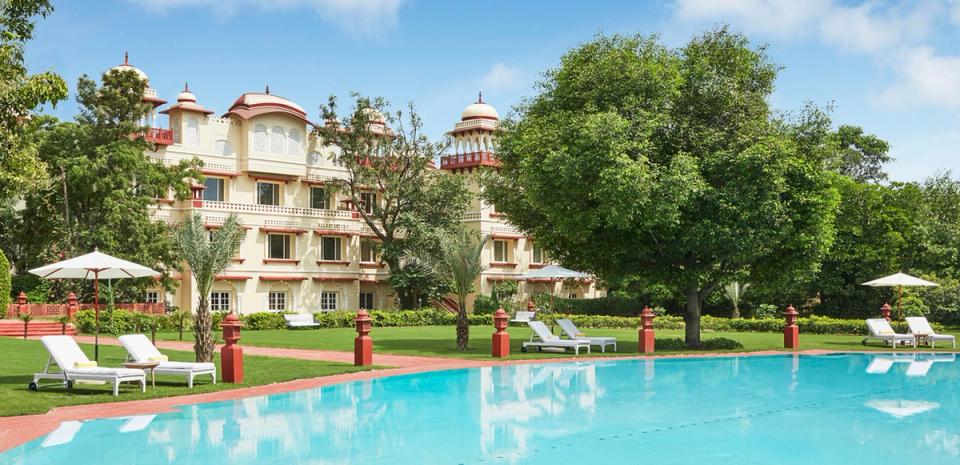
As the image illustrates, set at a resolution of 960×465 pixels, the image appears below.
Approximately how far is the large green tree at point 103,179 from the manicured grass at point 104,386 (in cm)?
1230

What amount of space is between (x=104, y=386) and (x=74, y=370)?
1191 mm

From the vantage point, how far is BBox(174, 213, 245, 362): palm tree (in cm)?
1808

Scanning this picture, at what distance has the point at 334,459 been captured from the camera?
9609 millimetres

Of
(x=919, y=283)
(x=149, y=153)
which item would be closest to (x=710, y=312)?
(x=919, y=283)

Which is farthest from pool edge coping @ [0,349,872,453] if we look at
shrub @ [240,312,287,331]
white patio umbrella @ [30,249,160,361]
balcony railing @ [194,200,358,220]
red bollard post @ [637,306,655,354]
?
balcony railing @ [194,200,358,220]

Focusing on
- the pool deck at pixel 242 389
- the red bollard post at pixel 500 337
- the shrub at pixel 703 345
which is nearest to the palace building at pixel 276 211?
the pool deck at pixel 242 389

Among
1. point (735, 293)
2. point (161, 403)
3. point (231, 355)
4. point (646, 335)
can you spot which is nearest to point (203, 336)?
point (231, 355)

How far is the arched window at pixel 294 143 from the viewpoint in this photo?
47281 millimetres

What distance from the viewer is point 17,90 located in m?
13.1

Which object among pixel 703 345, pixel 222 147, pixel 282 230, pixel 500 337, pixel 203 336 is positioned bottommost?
pixel 703 345

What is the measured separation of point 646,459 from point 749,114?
669 inches

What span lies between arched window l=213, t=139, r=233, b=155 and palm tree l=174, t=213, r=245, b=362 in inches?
994

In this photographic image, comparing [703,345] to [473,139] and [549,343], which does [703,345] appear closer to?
[549,343]

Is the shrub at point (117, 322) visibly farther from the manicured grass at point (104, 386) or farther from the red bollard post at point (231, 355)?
the red bollard post at point (231, 355)
